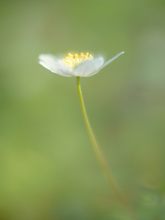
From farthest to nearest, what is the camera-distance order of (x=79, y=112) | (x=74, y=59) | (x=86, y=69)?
(x=79, y=112), (x=74, y=59), (x=86, y=69)

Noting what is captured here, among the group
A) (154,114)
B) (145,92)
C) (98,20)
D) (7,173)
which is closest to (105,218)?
(7,173)

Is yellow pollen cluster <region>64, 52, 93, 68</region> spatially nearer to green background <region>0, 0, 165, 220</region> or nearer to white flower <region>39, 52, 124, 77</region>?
white flower <region>39, 52, 124, 77</region>

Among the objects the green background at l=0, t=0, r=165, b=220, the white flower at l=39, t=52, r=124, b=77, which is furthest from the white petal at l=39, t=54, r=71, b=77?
the green background at l=0, t=0, r=165, b=220

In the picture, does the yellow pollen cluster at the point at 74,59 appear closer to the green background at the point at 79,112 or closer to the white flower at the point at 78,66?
the white flower at the point at 78,66

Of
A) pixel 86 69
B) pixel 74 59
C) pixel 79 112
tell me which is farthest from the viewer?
pixel 79 112

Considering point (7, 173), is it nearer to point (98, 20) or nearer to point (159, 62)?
point (159, 62)

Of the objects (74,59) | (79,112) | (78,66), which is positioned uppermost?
(79,112)

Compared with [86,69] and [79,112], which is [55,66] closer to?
[86,69]

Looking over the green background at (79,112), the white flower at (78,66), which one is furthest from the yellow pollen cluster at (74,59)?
the green background at (79,112)

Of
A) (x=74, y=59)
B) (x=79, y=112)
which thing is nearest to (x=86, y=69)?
(x=74, y=59)
